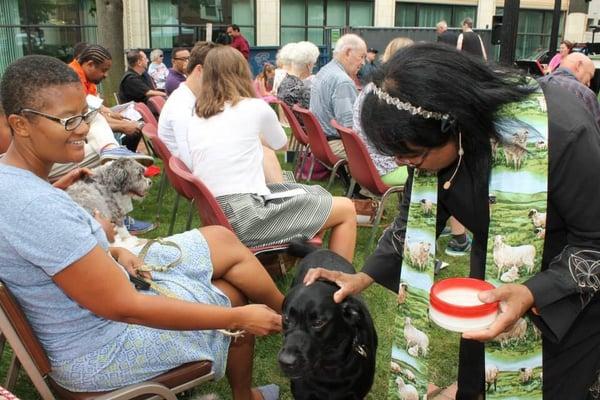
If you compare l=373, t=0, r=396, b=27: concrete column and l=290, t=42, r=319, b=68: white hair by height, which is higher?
l=373, t=0, r=396, b=27: concrete column

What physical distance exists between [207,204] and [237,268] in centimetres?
67

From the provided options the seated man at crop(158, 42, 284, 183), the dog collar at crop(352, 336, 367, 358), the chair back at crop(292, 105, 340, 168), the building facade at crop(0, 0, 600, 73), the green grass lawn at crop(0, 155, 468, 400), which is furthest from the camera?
the building facade at crop(0, 0, 600, 73)

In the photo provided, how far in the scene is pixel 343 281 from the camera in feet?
7.61

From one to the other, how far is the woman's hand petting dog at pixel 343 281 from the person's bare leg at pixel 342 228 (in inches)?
52.5

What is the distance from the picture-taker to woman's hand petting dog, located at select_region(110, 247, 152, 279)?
2.35 metres

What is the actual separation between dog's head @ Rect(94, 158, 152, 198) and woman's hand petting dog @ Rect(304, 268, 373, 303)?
9.44 feet

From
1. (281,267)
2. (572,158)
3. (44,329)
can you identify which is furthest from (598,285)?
(281,267)

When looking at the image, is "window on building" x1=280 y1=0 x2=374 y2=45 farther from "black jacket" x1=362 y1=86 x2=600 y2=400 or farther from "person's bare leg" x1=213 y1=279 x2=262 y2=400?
"black jacket" x1=362 y1=86 x2=600 y2=400

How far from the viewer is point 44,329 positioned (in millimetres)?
1929

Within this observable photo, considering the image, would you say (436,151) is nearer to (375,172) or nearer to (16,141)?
(16,141)

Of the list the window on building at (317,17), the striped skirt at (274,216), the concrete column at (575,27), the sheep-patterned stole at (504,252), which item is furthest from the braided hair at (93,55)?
the concrete column at (575,27)

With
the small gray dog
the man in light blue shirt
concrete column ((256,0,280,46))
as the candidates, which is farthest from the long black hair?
concrete column ((256,0,280,46))

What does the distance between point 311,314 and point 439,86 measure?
42.9 inches

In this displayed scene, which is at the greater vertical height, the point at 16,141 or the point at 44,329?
the point at 16,141
